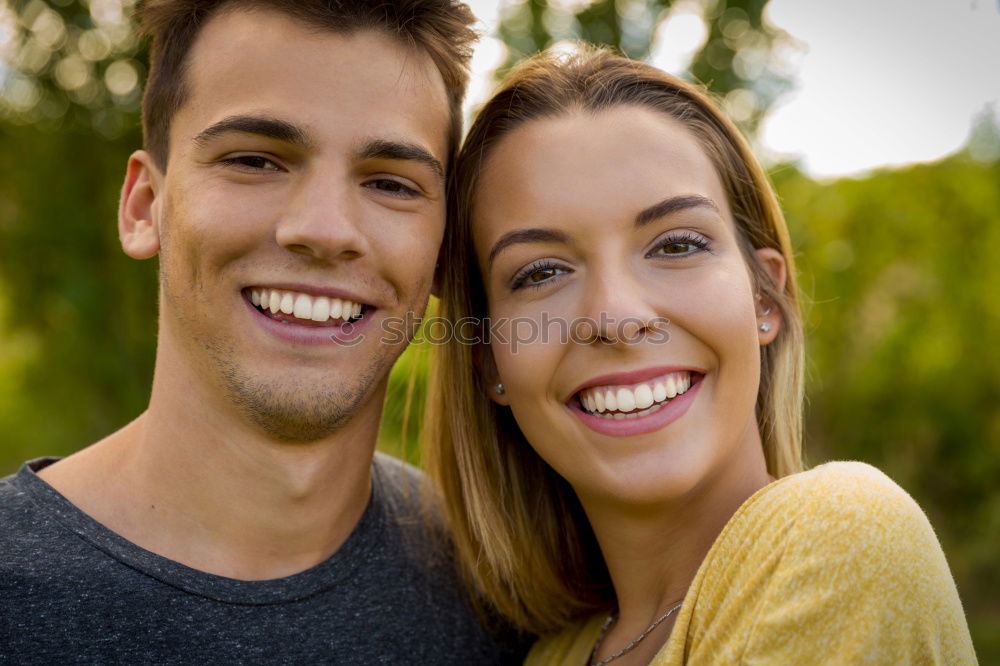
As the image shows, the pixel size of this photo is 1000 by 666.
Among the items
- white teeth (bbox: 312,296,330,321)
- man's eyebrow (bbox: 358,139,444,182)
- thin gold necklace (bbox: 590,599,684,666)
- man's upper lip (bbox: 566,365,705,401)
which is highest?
man's eyebrow (bbox: 358,139,444,182)

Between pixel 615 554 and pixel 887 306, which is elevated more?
pixel 887 306

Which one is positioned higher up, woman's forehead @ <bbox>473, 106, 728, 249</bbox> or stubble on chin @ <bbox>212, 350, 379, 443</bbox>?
woman's forehead @ <bbox>473, 106, 728, 249</bbox>

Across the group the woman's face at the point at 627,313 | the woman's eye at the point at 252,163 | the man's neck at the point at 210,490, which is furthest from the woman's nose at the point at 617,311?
the woman's eye at the point at 252,163

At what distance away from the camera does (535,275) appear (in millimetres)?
2293

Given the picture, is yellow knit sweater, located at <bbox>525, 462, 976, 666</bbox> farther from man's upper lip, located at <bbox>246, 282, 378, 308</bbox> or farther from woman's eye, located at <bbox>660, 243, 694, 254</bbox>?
man's upper lip, located at <bbox>246, 282, 378, 308</bbox>

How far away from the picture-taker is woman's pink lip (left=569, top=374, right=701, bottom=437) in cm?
212

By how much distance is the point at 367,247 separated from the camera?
2309mm

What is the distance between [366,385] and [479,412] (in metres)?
0.43

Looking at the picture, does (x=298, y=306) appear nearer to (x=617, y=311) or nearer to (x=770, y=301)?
(x=617, y=311)

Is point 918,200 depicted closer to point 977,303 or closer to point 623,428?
point 977,303

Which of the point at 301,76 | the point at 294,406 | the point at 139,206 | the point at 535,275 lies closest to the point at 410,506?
the point at 294,406

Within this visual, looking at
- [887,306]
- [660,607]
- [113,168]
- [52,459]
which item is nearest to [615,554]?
[660,607]

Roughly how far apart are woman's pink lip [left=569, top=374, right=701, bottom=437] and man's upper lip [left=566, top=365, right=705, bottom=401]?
0.07 meters

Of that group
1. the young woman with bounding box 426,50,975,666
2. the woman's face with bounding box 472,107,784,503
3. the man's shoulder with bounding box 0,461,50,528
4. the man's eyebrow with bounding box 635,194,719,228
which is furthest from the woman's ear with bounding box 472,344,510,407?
the man's shoulder with bounding box 0,461,50,528
